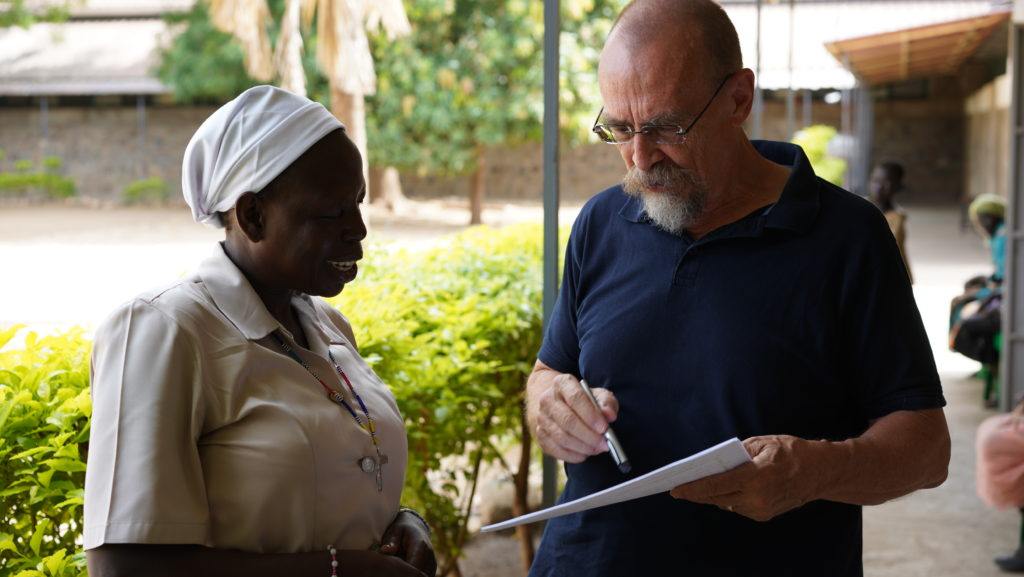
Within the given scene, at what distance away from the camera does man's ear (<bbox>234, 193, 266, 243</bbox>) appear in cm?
174

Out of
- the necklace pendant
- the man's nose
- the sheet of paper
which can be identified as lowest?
the necklace pendant

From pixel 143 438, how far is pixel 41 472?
83cm

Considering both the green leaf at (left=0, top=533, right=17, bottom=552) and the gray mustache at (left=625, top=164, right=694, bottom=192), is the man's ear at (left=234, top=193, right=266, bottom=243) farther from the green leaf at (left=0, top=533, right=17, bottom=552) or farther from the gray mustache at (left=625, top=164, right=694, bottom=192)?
the green leaf at (left=0, top=533, right=17, bottom=552)

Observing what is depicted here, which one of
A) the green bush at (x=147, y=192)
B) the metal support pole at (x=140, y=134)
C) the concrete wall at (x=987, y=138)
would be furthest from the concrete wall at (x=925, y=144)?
the metal support pole at (x=140, y=134)

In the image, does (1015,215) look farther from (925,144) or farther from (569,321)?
(925,144)

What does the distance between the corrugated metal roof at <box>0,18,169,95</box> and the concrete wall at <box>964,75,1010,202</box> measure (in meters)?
20.0

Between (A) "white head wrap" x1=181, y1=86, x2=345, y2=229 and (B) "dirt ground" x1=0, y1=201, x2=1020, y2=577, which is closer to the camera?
(A) "white head wrap" x1=181, y1=86, x2=345, y2=229

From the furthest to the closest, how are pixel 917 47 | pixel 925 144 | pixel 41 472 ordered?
pixel 925 144 → pixel 917 47 → pixel 41 472

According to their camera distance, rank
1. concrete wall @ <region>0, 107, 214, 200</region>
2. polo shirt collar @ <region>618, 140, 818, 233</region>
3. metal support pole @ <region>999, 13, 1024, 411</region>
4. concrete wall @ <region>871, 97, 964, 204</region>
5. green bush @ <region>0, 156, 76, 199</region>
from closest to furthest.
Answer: polo shirt collar @ <region>618, 140, 818, 233</region> < metal support pole @ <region>999, 13, 1024, 411</region> < green bush @ <region>0, 156, 76, 199</region> < concrete wall @ <region>0, 107, 214, 200</region> < concrete wall @ <region>871, 97, 964, 204</region>

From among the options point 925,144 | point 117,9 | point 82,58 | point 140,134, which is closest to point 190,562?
point 140,134

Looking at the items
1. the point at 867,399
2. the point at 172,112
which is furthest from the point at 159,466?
the point at 172,112

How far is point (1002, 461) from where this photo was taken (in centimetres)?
454

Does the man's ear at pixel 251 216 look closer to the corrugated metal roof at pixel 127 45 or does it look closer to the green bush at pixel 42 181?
the corrugated metal roof at pixel 127 45

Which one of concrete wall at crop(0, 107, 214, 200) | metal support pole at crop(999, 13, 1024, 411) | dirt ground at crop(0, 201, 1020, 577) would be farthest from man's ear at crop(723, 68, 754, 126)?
concrete wall at crop(0, 107, 214, 200)
